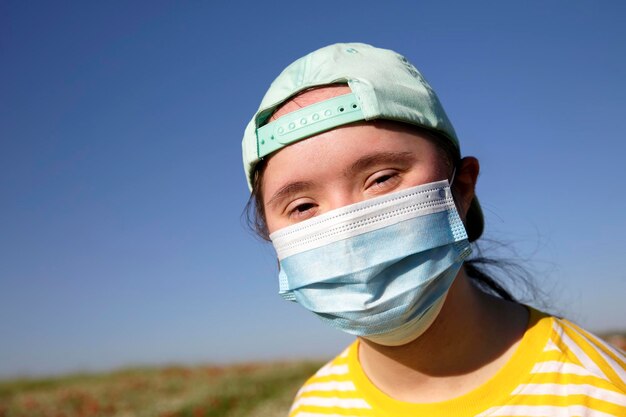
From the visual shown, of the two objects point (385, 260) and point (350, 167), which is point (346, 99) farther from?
point (385, 260)

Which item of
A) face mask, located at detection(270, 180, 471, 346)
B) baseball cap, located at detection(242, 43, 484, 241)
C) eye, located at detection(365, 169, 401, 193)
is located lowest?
face mask, located at detection(270, 180, 471, 346)

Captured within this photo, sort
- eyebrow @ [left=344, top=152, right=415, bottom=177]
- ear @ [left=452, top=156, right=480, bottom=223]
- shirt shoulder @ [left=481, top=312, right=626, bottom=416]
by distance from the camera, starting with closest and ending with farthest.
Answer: shirt shoulder @ [left=481, top=312, right=626, bottom=416] → eyebrow @ [left=344, top=152, right=415, bottom=177] → ear @ [left=452, top=156, right=480, bottom=223]

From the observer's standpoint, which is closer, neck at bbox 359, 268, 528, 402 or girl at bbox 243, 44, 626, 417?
girl at bbox 243, 44, 626, 417

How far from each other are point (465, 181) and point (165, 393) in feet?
29.6

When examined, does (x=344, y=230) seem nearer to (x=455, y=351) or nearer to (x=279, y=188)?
(x=279, y=188)

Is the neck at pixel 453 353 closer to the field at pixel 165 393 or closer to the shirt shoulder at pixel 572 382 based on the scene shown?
the shirt shoulder at pixel 572 382

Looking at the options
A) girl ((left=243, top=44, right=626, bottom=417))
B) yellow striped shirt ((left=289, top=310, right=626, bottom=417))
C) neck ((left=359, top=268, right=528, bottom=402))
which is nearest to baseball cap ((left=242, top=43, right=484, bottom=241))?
girl ((left=243, top=44, right=626, bottom=417))

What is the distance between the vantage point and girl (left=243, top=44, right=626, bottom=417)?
2346 millimetres

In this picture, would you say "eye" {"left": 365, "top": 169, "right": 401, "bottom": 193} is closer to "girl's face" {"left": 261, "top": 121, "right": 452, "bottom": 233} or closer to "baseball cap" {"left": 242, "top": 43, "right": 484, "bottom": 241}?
"girl's face" {"left": 261, "top": 121, "right": 452, "bottom": 233}

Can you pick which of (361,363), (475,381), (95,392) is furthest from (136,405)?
(475,381)

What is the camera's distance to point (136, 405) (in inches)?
370

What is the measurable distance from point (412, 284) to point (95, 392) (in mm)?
9724

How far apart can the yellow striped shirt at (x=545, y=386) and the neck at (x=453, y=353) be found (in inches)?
2.2

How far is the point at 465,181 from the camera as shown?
2.77 meters
